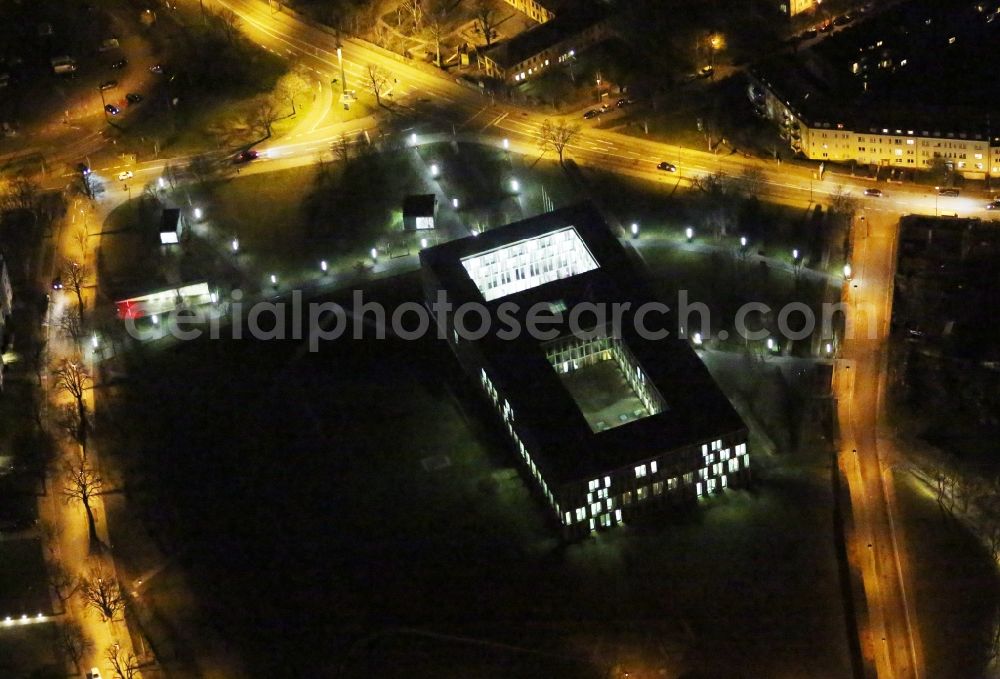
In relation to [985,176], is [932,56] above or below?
above

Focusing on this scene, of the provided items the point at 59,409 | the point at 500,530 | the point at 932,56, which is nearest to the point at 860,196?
the point at 932,56

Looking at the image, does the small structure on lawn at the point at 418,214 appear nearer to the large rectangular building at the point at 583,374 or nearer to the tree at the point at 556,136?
the large rectangular building at the point at 583,374

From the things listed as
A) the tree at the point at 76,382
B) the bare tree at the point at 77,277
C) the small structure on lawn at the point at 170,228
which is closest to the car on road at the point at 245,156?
the small structure on lawn at the point at 170,228

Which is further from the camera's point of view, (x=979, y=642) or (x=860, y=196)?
(x=860, y=196)

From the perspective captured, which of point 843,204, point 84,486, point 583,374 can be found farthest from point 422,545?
point 843,204

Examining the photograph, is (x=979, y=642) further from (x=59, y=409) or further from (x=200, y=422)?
(x=59, y=409)

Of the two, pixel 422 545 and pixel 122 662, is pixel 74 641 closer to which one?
pixel 122 662
